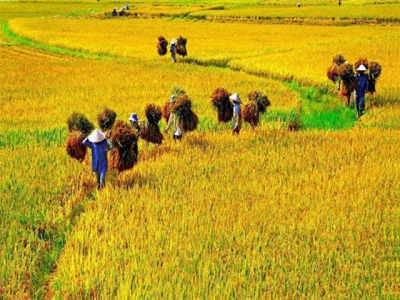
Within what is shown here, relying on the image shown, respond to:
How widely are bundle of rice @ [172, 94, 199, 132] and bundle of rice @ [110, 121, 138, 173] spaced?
185cm

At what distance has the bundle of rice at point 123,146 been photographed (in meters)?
6.83

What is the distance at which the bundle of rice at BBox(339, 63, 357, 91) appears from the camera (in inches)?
479

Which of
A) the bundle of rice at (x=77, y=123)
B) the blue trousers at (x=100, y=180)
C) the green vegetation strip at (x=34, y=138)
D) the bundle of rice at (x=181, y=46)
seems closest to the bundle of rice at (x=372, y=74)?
the green vegetation strip at (x=34, y=138)

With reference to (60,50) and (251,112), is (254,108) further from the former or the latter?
(60,50)

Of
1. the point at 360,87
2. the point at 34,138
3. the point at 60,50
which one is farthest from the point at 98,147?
the point at 60,50

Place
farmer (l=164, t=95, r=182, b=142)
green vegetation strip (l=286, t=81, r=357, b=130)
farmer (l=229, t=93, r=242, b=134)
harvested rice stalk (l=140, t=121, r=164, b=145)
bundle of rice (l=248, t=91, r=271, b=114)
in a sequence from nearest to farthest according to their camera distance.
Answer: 1. harvested rice stalk (l=140, t=121, r=164, b=145)
2. farmer (l=164, t=95, r=182, b=142)
3. farmer (l=229, t=93, r=242, b=134)
4. bundle of rice (l=248, t=91, r=271, b=114)
5. green vegetation strip (l=286, t=81, r=357, b=130)

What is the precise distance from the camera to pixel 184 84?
53.6 feet

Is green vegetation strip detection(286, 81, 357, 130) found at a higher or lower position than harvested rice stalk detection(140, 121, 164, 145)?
lower

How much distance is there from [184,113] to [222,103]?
1102 mm

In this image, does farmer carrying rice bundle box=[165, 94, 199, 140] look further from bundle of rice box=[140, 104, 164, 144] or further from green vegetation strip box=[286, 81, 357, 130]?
green vegetation strip box=[286, 81, 357, 130]

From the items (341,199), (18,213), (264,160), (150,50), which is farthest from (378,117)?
(150,50)

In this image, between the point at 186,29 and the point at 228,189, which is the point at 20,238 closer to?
the point at 228,189

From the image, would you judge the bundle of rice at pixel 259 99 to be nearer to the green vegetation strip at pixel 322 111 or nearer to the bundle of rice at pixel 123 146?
the green vegetation strip at pixel 322 111

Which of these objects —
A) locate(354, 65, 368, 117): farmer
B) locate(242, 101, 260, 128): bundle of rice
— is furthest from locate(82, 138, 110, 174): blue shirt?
locate(354, 65, 368, 117): farmer
